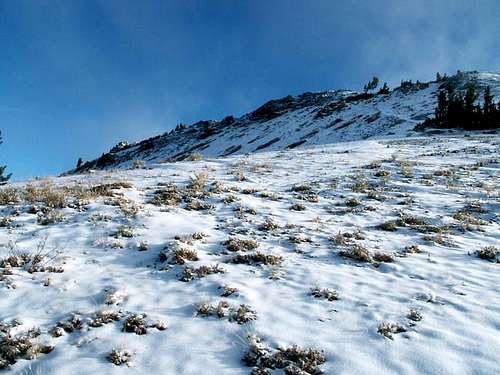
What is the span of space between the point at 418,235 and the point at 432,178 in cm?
776

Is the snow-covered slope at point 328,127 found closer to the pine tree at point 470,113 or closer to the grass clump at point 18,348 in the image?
the pine tree at point 470,113

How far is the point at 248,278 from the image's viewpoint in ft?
23.8

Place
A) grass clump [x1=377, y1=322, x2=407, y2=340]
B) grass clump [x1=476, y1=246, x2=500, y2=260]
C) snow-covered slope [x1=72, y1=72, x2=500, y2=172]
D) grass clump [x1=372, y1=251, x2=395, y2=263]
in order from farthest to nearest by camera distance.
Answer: snow-covered slope [x1=72, y1=72, x2=500, y2=172] < grass clump [x1=476, y1=246, x2=500, y2=260] < grass clump [x1=372, y1=251, x2=395, y2=263] < grass clump [x1=377, y1=322, x2=407, y2=340]

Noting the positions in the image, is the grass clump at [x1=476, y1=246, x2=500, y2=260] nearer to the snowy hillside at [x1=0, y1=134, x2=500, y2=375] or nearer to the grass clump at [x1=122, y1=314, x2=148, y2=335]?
the snowy hillside at [x1=0, y1=134, x2=500, y2=375]

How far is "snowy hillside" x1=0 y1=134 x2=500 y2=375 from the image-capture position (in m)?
4.95

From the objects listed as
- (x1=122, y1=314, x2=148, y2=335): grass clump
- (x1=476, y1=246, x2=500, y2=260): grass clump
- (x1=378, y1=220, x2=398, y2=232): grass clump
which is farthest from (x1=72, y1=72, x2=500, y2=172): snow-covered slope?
(x1=122, y1=314, x2=148, y2=335): grass clump

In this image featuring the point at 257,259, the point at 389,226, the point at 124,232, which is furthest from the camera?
the point at 389,226

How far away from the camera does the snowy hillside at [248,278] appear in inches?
195

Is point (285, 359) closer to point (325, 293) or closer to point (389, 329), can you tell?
point (389, 329)

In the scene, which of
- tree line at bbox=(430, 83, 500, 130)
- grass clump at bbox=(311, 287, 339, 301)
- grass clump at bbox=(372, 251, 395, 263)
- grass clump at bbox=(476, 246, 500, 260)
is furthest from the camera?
tree line at bbox=(430, 83, 500, 130)

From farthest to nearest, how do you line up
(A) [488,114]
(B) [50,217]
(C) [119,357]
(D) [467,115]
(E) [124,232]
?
(D) [467,115], (A) [488,114], (B) [50,217], (E) [124,232], (C) [119,357]

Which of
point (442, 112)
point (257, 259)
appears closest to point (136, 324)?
point (257, 259)

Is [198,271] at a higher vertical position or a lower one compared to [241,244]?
lower

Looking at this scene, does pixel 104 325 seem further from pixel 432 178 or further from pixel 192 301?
pixel 432 178
